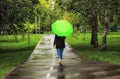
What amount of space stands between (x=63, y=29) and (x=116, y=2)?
1027 cm

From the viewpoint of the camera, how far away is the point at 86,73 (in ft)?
50.9

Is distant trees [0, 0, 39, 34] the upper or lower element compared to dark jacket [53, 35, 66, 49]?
upper

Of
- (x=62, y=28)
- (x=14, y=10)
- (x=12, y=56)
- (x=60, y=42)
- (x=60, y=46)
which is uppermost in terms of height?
(x=14, y=10)

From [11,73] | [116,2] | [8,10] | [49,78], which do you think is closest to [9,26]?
[8,10]

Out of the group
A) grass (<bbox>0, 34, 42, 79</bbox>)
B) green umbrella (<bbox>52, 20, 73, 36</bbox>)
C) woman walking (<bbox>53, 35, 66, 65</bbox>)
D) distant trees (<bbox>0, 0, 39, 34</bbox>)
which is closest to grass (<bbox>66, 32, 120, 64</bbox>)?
woman walking (<bbox>53, 35, 66, 65</bbox>)

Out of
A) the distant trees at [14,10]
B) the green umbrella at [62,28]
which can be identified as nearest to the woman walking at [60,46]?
the green umbrella at [62,28]

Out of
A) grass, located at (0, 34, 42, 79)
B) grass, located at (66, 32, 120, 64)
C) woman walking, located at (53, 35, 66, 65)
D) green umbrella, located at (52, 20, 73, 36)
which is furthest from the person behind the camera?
grass, located at (66, 32, 120, 64)

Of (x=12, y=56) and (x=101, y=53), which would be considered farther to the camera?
(x=101, y=53)

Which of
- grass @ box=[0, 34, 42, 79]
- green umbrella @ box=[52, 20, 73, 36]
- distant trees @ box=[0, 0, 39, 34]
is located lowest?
grass @ box=[0, 34, 42, 79]

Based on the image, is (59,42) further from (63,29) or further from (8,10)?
(8,10)

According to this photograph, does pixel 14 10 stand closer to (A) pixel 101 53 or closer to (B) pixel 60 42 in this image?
(A) pixel 101 53

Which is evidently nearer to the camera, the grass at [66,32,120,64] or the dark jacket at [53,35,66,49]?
the dark jacket at [53,35,66,49]

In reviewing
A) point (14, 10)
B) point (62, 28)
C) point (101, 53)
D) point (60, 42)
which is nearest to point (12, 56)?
point (14, 10)

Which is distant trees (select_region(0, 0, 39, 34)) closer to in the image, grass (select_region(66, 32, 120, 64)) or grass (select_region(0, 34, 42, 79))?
grass (select_region(0, 34, 42, 79))
